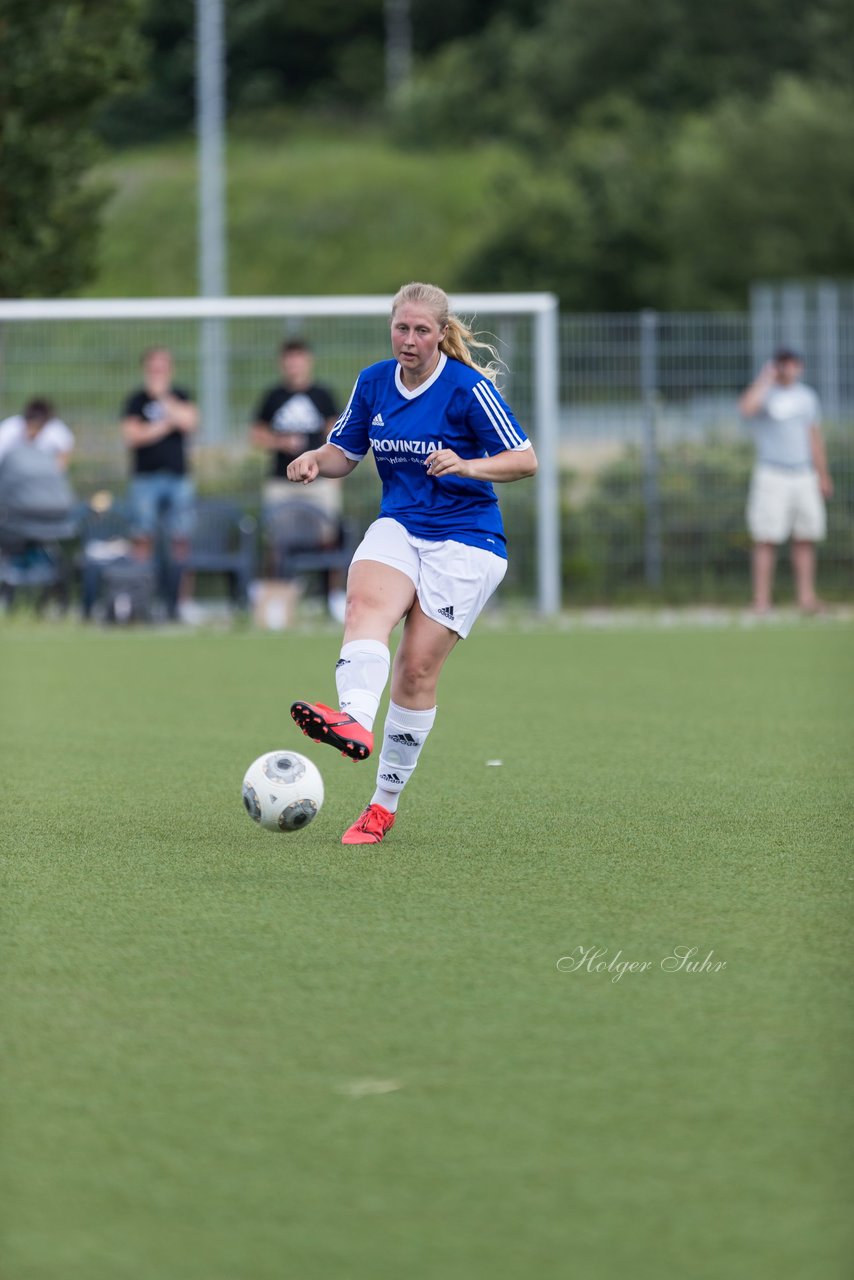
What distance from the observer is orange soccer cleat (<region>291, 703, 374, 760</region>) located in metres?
5.82

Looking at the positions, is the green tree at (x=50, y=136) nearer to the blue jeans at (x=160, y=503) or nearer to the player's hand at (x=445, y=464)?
the blue jeans at (x=160, y=503)

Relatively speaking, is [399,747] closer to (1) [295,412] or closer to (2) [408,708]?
(2) [408,708]

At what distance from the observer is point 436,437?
6312 millimetres

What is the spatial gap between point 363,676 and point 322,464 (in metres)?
0.85

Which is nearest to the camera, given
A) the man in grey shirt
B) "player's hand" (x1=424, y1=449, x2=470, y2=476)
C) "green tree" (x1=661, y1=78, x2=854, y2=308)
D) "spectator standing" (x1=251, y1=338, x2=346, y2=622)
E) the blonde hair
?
"player's hand" (x1=424, y1=449, x2=470, y2=476)

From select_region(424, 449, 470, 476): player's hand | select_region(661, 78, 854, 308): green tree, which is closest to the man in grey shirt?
select_region(424, 449, 470, 476): player's hand

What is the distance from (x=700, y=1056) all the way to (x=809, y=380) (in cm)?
1616

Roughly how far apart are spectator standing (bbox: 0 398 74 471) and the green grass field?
7.22m

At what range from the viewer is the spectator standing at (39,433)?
15.2 metres

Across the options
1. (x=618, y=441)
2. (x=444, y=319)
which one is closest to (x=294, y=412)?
(x=618, y=441)

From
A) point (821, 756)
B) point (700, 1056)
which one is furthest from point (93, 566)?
point (700, 1056)

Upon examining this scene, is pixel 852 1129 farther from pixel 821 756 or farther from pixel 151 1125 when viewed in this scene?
pixel 821 756

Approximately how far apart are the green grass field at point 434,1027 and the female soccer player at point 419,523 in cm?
50
